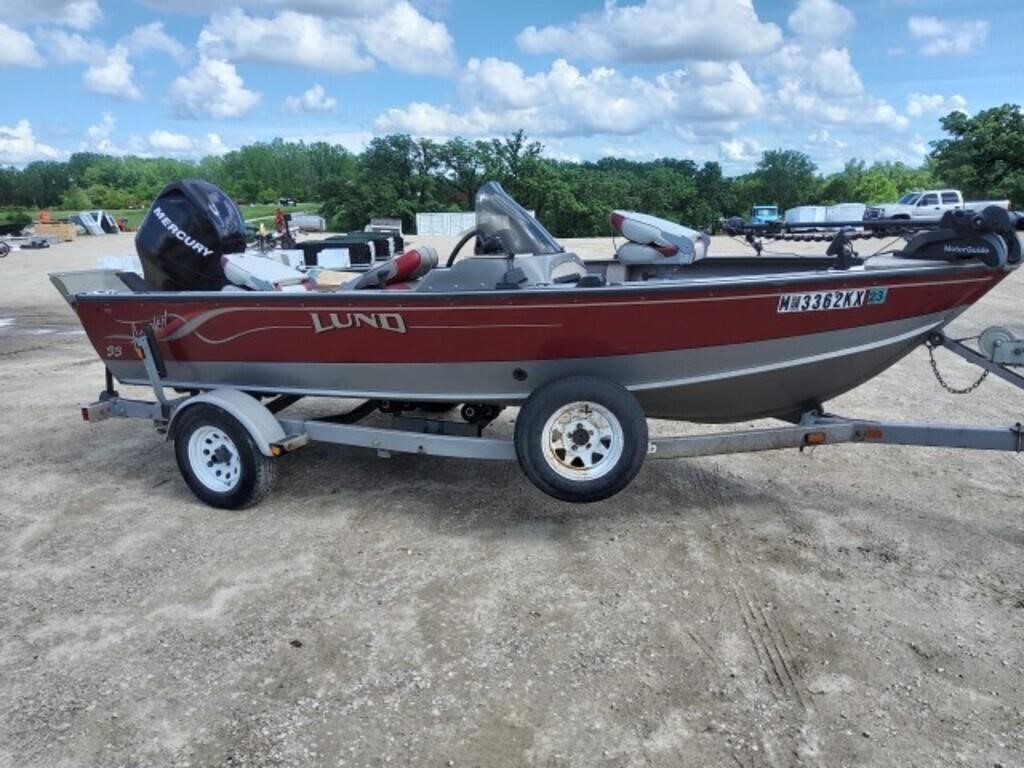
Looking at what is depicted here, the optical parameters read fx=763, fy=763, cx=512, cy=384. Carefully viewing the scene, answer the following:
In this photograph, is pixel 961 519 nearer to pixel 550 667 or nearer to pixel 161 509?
pixel 550 667

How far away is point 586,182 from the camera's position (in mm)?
60781

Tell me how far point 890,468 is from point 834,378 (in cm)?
150

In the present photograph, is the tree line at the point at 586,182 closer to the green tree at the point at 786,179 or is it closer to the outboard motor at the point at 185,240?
the green tree at the point at 786,179

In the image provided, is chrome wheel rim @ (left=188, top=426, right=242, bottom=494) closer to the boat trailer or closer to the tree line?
the boat trailer

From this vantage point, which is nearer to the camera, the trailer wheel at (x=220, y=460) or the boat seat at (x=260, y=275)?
the trailer wheel at (x=220, y=460)

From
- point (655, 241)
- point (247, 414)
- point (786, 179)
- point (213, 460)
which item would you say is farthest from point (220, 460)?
point (786, 179)

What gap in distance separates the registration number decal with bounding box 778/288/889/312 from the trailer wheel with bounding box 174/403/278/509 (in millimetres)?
3056

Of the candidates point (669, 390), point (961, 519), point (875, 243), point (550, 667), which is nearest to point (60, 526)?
point (550, 667)

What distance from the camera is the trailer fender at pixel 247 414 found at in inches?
174

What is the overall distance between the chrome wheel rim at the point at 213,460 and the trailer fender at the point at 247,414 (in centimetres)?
17

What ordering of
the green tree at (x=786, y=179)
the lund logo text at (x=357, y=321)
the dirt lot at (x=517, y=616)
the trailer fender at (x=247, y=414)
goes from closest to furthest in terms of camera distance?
1. the dirt lot at (x=517, y=616)
2. the lund logo text at (x=357, y=321)
3. the trailer fender at (x=247, y=414)
4. the green tree at (x=786, y=179)

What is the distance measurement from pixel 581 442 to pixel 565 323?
62 cm

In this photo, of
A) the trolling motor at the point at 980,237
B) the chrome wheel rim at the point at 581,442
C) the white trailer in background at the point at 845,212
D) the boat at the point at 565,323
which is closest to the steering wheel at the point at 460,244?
the boat at the point at 565,323

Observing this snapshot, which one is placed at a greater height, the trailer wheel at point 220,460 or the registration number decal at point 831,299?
the registration number decal at point 831,299
